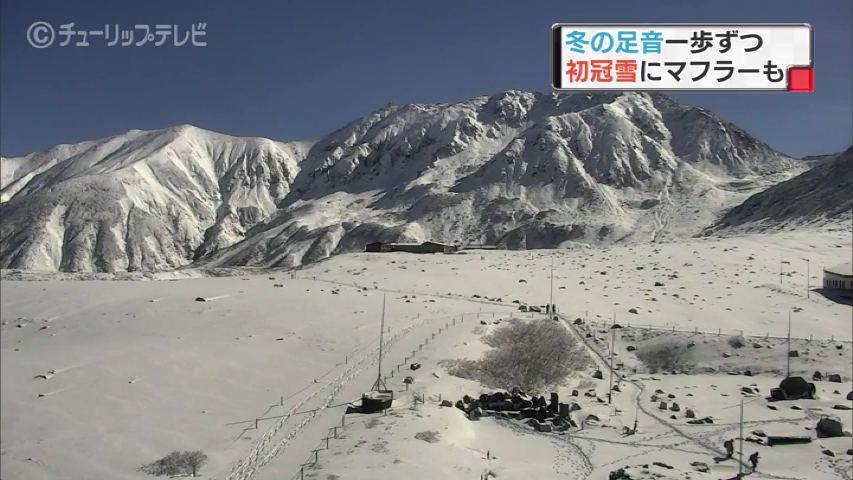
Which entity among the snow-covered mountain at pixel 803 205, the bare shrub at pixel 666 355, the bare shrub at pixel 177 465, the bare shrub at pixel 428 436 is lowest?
the bare shrub at pixel 666 355

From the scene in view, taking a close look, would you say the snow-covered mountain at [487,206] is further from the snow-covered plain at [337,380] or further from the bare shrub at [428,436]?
the bare shrub at [428,436]

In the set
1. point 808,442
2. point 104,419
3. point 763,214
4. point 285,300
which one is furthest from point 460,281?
point 763,214

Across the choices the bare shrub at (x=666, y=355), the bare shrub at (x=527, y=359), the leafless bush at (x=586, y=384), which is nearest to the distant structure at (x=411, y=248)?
the bare shrub at (x=527, y=359)

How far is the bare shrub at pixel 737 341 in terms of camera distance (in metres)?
33.5

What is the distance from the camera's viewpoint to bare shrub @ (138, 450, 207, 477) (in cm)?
1572

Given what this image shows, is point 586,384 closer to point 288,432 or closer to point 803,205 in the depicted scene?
point 288,432

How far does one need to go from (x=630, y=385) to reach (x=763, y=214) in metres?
96.2

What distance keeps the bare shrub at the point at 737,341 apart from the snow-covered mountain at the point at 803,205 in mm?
62591

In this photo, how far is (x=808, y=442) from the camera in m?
20.8

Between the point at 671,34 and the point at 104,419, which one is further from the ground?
the point at 671,34

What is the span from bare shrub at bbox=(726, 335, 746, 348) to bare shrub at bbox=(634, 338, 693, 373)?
7.03ft

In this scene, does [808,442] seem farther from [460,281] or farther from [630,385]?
[460,281]

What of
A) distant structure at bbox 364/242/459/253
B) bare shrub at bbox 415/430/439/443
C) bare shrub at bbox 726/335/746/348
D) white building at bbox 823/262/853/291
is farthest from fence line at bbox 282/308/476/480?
distant structure at bbox 364/242/459/253
